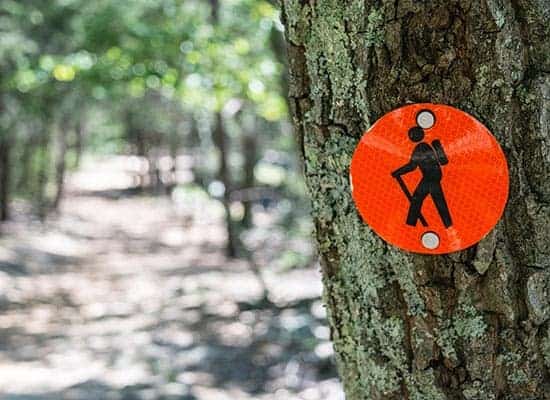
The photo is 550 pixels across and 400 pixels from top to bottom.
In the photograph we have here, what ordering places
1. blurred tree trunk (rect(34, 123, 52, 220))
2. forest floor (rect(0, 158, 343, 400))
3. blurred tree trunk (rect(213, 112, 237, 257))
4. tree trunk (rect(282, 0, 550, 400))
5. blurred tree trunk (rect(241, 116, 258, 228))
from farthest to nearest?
1. blurred tree trunk (rect(34, 123, 52, 220))
2. blurred tree trunk (rect(241, 116, 258, 228))
3. blurred tree trunk (rect(213, 112, 237, 257))
4. forest floor (rect(0, 158, 343, 400))
5. tree trunk (rect(282, 0, 550, 400))

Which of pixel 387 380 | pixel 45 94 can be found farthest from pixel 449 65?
pixel 45 94

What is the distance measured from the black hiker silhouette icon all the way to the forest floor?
15.9 ft

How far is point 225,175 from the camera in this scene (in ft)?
37.3

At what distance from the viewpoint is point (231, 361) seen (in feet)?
23.7

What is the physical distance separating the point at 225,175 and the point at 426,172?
1041cm

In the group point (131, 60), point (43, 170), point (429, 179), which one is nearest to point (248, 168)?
point (131, 60)

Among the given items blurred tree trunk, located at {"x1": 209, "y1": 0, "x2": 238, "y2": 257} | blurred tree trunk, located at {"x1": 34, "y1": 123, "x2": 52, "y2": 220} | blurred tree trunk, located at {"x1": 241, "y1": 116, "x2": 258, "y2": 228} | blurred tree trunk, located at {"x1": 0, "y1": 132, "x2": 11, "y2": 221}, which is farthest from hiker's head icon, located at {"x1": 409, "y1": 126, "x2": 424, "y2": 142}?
blurred tree trunk, located at {"x1": 34, "y1": 123, "x2": 52, "y2": 220}

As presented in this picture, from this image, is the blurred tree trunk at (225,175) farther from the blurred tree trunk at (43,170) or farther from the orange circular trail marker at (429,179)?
the orange circular trail marker at (429,179)

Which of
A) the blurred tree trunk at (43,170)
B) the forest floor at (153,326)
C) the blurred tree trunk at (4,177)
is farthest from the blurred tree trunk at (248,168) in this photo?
the blurred tree trunk at (43,170)

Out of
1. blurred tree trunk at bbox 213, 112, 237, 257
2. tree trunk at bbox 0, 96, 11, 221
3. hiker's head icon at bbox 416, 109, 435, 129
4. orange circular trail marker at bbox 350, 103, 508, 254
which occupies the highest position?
tree trunk at bbox 0, 96, 11, 221

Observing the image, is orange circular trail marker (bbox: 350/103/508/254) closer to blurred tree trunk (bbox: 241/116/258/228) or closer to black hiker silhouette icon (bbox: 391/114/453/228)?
black hiker silhouette icon (bbox: 391/114/453/228)

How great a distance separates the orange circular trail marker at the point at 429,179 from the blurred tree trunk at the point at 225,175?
33.0 ft

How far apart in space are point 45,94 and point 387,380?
15022 millimetres

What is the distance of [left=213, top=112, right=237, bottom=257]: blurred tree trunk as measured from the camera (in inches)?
441
